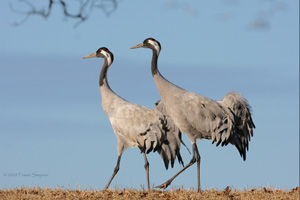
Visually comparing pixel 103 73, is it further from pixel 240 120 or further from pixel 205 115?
pixel 240 120

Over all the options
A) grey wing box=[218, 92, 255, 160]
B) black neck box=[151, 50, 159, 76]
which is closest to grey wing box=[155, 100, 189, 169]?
black neck box=[151, 50, 159, 76]

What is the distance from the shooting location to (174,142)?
13.4m

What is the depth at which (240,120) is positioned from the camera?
1334 centimetres

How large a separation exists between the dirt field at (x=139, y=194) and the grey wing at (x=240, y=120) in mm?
1288

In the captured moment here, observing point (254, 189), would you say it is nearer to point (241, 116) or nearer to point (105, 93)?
point (241, 116)

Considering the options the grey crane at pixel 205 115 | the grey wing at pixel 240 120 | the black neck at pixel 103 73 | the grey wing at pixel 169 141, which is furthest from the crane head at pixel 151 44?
the grey wing at pixel 240 120

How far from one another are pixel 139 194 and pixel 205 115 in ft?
8.57

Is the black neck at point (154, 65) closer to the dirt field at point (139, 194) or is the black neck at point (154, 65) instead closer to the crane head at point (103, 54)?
the crane head at point (103, 54)

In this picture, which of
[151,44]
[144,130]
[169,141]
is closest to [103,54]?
[151,44]

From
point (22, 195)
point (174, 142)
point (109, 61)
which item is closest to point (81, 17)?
point (109, 61)

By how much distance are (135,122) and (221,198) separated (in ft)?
10.1

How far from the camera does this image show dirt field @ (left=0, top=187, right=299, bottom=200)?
11.1m

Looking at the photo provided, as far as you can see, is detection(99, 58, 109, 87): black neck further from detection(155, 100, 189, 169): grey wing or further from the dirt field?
the dirt field

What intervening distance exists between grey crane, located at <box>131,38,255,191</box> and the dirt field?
861 mm
